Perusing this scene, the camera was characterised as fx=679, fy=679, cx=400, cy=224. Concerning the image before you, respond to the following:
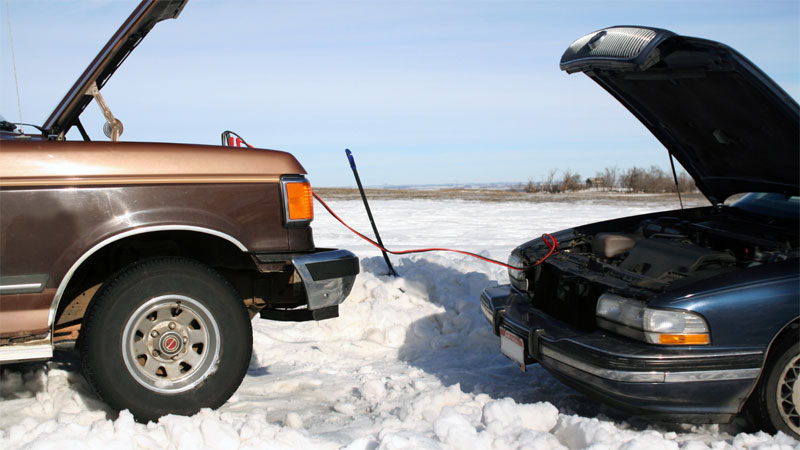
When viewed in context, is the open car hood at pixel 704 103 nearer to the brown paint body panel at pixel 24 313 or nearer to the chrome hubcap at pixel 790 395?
the chrome hubcap at pixel 790 395

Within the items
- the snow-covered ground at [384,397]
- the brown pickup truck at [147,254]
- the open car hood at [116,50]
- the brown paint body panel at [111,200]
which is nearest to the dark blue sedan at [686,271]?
the snow-covered ground at [384,397]

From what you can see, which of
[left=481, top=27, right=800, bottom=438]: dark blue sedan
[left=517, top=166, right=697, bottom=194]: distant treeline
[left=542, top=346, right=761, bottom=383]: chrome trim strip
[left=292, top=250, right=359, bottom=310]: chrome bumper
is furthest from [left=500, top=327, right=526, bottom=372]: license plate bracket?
[left=517, top=166, right=697, bottom=194]: distant treeline

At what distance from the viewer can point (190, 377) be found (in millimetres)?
3732

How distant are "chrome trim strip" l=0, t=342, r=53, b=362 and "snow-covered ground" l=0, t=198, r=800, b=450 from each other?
1.12ft

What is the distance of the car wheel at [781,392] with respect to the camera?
11.3 ft

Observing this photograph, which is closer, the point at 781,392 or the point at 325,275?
the point at 781,392

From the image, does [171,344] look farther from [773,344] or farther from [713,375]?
[773,344]

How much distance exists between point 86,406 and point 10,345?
69 cm

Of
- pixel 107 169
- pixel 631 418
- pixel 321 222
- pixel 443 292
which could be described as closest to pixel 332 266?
pixel 107 169

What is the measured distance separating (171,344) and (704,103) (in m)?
3.65

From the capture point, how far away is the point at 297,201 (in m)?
4.06

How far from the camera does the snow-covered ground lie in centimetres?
335

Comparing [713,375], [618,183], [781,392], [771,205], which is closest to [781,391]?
[781,392]

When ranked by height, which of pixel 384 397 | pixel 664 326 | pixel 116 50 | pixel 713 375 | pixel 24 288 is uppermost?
pixel 116 50
